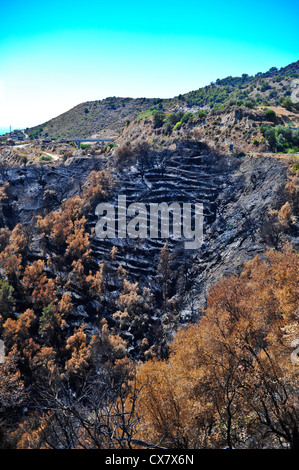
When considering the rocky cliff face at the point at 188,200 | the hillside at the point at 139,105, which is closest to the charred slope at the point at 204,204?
the rocky cliff face at the point at 188,200

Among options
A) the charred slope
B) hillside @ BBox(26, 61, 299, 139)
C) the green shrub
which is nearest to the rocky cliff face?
the charred slope

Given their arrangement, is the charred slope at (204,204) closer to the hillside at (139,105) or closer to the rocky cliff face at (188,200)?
the rocky cliff face at (188,200)

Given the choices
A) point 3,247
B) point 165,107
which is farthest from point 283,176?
point 165,107

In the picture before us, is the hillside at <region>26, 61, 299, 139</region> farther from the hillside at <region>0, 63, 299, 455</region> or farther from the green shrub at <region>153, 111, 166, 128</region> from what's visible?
the hillside at <region>0, 63, 299, 455</region>

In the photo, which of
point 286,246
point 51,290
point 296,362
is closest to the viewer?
point 296,362

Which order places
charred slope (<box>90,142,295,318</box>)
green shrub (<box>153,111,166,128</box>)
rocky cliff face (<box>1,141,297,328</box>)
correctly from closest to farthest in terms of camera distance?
charred slope (<box>90,142,295,318</box>) < rocky cliff face (<box>1,141,297,328</box>) < green shrub (<box>153,111,166,128</box>)

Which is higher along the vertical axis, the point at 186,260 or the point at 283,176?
the point at 283,176

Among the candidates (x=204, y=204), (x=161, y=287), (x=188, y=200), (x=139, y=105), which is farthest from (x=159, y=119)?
(x=139, y=105)
